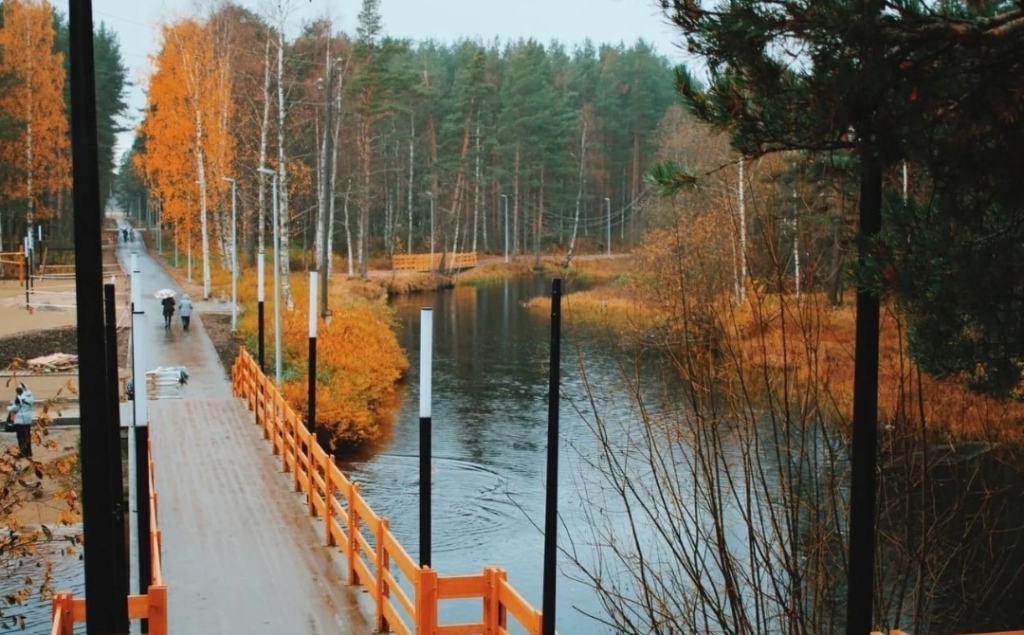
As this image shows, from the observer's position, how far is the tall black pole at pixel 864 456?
4957 millimetres

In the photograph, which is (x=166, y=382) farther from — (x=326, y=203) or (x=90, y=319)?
(x=90, y=319)

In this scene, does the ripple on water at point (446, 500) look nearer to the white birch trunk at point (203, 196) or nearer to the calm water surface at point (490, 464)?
the calm water surface at point (490, 464)

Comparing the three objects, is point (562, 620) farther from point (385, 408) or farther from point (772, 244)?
point (385, 408)

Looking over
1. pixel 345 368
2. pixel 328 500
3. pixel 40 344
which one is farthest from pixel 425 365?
pixel 40 344

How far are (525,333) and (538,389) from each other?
8.86 meters

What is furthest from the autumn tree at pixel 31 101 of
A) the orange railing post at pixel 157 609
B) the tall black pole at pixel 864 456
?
the tall black pole at pixel 864 456

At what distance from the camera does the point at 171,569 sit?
11609 millimetres

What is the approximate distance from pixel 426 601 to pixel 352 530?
2422 mm

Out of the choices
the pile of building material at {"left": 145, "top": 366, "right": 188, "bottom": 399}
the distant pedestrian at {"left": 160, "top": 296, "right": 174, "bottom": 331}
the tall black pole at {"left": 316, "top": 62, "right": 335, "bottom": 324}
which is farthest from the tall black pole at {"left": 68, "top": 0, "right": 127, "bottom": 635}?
the distant pedestrian at {"left": 160, "top": 296, "right": 174, "bottom": 331}

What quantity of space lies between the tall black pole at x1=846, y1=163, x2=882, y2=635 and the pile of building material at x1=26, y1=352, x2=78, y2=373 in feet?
75.4

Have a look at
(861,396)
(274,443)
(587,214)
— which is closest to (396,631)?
(861,396)

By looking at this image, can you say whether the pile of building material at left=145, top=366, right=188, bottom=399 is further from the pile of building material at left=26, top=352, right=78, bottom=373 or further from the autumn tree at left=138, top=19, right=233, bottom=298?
the autumn tree at left=138, top=19, right=233, bottom=298

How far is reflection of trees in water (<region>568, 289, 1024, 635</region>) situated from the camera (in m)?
6.40

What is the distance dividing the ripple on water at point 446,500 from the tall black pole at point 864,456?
378 inches
